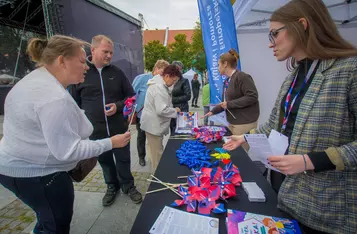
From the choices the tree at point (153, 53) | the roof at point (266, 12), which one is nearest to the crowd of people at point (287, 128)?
the roof at point (266, 12)

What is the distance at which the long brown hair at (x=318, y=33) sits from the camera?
0.87m

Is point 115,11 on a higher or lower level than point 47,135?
higher

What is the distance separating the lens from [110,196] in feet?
8.05

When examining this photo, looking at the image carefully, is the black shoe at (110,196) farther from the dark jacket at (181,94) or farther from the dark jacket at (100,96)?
the dark jacket at (181,94)

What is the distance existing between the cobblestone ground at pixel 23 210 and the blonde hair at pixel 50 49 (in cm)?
183

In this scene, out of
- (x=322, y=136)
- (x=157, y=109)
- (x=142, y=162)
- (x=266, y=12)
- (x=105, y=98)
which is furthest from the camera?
(x=266, y=12)

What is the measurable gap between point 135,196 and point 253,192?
1.68 m

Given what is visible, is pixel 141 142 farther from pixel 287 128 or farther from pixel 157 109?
pixel 287 128

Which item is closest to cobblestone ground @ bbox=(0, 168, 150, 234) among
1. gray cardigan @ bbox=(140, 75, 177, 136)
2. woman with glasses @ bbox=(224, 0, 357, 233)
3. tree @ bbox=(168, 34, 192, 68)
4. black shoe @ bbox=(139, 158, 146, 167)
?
black shoe @ bbox=(139, 158, 146, 167)

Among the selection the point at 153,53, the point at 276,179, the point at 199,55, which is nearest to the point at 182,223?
the point at 276,179

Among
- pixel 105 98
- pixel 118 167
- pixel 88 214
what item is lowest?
pixel 88 214

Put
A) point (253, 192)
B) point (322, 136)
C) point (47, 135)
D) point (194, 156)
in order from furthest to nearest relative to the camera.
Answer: point (194, 156) → point (253, 192) → point (47, 135) → point (322, 136)

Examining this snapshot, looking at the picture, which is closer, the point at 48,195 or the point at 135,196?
the point at 48,195

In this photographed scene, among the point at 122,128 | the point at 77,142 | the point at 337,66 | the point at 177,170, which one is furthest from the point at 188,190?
the point at 122,128
